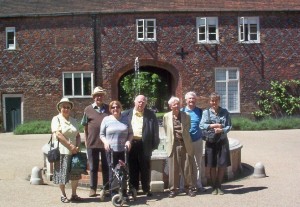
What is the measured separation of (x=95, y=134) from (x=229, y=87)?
63.7 ft

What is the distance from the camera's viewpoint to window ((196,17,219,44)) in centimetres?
2769

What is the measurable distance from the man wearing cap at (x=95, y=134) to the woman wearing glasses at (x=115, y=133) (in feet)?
1.02

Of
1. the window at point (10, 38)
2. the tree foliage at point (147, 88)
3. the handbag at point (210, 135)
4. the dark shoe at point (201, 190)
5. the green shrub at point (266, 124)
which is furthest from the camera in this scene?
the tree foliage at point (147, 88)

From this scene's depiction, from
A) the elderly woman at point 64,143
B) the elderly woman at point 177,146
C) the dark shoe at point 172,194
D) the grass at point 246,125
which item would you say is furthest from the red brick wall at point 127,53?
the elderly woman at point 64,143

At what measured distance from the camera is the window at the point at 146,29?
27.6 m

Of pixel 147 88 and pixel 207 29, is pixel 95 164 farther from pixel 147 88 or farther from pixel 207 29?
pixel 147 88

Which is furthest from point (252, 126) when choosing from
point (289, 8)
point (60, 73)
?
point (60, 73)

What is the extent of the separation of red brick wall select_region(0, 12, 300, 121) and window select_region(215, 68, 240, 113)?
0.88ft

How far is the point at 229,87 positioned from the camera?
92.0ft

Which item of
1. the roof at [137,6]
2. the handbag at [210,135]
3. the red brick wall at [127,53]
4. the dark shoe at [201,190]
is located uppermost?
the roof at [137,6]

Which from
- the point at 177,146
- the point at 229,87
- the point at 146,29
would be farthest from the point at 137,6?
the point at 177,146

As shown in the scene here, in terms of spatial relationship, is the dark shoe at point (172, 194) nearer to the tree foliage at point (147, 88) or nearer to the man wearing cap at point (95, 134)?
the man wearing cap at point (95, 134)

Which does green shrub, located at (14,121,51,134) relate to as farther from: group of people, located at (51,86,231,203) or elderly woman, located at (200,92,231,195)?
elderly woman, located at (200,92,231,195)

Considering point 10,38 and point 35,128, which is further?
point 10,38
